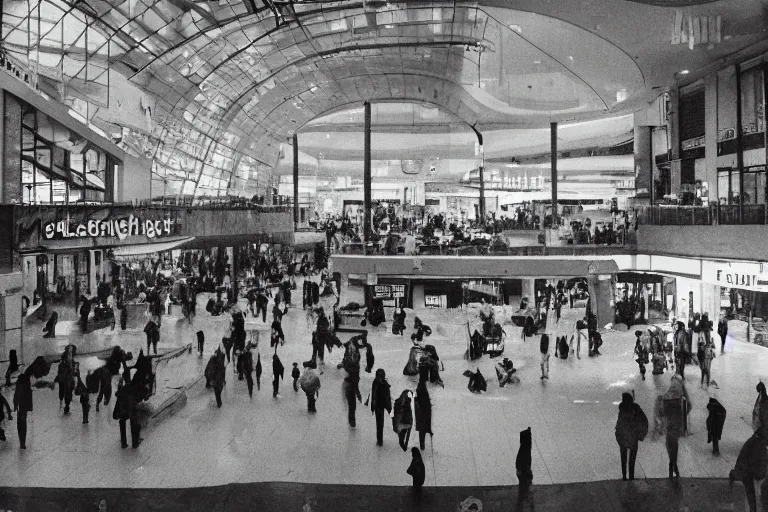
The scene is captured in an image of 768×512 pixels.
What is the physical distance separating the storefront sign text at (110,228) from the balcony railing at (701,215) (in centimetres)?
1590

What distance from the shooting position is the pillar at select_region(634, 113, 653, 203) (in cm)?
2931

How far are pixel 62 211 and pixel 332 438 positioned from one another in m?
9.61

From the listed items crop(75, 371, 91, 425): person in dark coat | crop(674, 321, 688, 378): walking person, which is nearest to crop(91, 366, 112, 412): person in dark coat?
crop(75, 371, 91, 425): person in dark coat

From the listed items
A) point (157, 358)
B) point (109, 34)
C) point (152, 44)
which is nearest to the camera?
point (157, 358)

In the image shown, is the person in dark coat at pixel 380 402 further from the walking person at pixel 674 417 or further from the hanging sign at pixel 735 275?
the hanging sign at pixel 735 275

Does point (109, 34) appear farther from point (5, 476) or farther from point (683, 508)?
point (683, 508)

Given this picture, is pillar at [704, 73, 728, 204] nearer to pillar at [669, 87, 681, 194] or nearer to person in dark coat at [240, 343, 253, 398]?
pillar at [669, 87, 681, 194]

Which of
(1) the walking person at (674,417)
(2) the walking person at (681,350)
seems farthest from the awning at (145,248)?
(1) the walking person at (674,417)

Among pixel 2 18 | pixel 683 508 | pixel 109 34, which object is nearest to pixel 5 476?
pixel 683 508

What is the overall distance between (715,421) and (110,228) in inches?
562

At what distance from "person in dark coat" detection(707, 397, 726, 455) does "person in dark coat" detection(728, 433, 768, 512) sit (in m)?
1.69

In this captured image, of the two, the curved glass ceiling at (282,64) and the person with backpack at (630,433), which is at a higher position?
the curved glass ceiling at (282,64)

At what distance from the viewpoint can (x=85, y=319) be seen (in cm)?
1861

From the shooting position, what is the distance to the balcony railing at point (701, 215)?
16.8 m
